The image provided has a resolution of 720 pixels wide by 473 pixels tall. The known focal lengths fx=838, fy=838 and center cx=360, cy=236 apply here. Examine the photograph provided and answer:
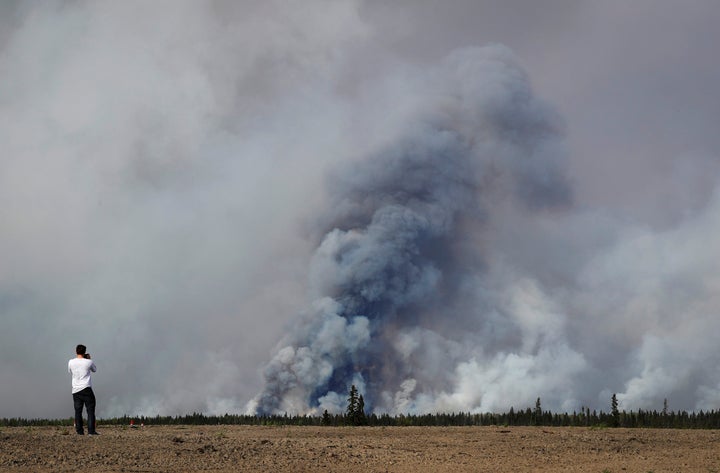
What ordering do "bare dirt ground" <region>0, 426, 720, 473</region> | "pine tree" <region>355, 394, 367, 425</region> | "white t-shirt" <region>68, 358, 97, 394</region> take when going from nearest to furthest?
"bare dirt ground" <region>0, 426, 720, 473</region> < "white t-shirt" <region>68, 358, 97, 394</region> < "pine tree" <region>355, 394, 367, 425</region>

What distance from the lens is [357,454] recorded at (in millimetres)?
33938

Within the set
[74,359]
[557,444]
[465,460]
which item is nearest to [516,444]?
[557,444]

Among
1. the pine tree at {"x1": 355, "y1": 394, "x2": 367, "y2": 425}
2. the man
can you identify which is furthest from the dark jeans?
the pine tree at {"x1": 355, "y1": 394, "x2": 367, "y2": 425}

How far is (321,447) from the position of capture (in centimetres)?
3575

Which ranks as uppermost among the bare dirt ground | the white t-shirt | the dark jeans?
the white t-shirt

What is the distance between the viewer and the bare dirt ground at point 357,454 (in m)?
27.7

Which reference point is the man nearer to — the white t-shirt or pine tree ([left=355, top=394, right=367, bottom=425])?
the white t-shirt

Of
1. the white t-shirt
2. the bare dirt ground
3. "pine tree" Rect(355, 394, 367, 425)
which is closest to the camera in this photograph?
the bare dirt ground

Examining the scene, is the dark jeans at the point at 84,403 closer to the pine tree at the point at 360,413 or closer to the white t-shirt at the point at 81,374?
the white t-shirt at the point at 81,374

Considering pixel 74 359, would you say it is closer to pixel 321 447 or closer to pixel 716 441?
pixel 321 447

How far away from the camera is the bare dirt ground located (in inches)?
1091

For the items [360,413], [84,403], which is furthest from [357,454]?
[360,413]

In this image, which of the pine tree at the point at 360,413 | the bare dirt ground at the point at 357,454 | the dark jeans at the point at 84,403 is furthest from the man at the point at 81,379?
the pine tree at the point at 360,413

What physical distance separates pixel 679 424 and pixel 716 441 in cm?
4220
